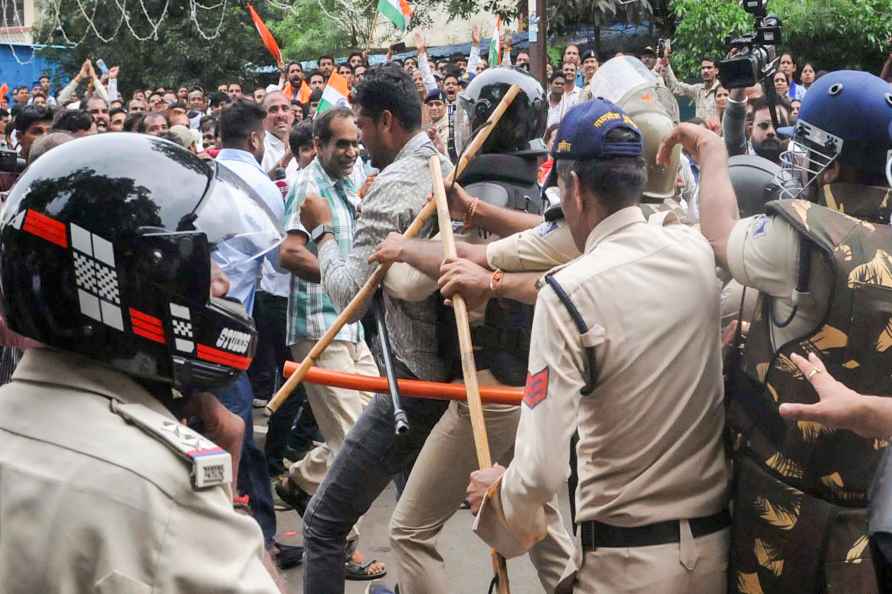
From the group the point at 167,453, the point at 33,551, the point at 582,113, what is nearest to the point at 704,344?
the point at 582,113

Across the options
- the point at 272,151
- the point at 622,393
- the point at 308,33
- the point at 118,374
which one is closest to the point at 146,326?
the point at 118,374

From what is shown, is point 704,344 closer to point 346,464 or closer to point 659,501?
point 659,501

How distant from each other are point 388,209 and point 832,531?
77.6 inches

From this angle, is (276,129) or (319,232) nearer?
(319,232)

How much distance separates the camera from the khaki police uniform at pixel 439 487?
12.9 ft

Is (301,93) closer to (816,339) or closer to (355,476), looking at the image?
(355,476)

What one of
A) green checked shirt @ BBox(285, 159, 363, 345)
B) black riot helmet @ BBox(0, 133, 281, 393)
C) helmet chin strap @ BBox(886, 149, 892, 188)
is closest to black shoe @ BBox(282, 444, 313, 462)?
green checked shirt @ BBox(285, 159, 363, 345)

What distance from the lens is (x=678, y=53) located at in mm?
19625

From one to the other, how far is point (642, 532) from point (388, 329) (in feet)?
5.31

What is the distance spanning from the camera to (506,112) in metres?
4.09

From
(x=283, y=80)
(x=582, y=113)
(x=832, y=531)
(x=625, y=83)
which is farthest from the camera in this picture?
(x=283, y=80)

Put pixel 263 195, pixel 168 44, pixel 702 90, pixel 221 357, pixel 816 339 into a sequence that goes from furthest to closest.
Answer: pixel 168 44
pixel 702 90
pixel 263 195
pixel 816 339
pixel 221 357

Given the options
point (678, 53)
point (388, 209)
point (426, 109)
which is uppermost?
point (388, 209)

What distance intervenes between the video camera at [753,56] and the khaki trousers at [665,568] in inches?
88.5
